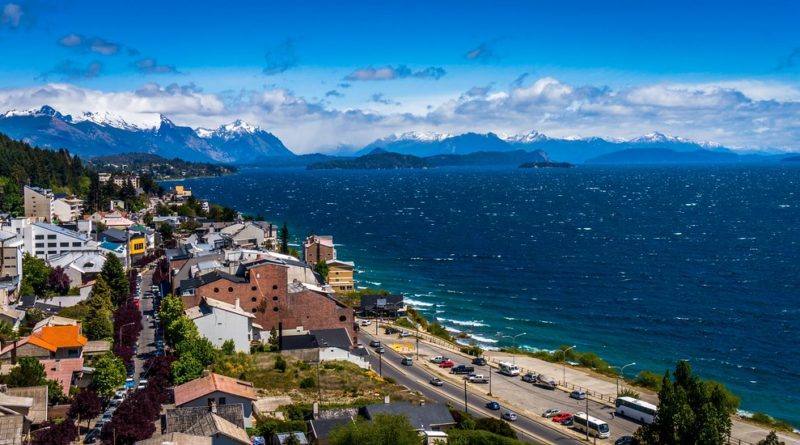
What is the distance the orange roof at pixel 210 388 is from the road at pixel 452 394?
41.2 ft

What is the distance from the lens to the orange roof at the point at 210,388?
44094mm

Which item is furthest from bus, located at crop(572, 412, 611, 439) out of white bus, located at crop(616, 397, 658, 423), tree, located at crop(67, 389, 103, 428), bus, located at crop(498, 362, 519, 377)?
tree, located at crop(67, 389, 103, 428)

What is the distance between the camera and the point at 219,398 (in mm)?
43938

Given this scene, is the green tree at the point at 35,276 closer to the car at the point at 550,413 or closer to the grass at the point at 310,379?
the grass at the point at 310,379

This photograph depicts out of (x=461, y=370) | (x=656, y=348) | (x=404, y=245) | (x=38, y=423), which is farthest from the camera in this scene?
(x=404, y=245)

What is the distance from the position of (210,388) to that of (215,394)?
0.55 meters

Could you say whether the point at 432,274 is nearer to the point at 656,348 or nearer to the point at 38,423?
the point at 656,348

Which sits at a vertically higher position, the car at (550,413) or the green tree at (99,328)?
the green tree at (99,328)

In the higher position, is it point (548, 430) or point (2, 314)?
point (2, 314)

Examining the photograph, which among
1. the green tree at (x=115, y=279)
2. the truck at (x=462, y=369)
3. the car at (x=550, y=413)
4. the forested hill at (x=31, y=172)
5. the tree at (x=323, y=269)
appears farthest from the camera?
the forested hill at (x=31, y=172)

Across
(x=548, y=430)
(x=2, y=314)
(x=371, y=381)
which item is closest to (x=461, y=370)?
(x=371, y=381)

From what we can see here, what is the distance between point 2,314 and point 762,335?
67.5 m

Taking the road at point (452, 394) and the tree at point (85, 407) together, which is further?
the road at point (452, 394)

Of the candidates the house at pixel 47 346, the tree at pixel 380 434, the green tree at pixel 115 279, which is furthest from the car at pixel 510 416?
the green tree at pixel 115 279
